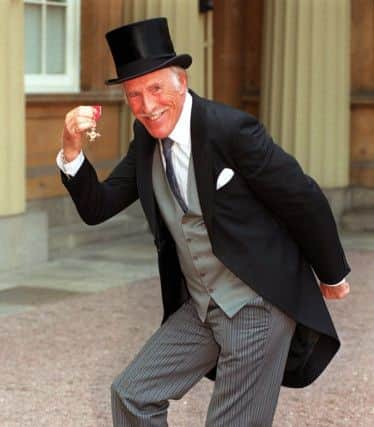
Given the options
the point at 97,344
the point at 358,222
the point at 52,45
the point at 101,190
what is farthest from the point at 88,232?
the point at 101,190

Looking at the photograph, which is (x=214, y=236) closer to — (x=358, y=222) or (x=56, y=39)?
(x=56, y=39)

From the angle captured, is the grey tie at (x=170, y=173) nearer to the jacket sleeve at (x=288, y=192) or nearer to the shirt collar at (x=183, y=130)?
the shirt collar at (x=183, y=130)

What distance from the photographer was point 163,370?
3.76 m

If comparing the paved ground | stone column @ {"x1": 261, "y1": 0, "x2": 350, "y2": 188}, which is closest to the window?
the paved ground

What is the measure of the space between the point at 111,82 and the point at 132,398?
0.94 metres

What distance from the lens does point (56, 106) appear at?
10.9m

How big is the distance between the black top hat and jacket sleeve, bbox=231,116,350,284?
29cm

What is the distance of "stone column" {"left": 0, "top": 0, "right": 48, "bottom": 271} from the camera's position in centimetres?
945

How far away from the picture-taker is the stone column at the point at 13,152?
945 cm

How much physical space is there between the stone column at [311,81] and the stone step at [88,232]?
6.38 ft

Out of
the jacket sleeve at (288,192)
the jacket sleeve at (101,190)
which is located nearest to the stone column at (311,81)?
the jacket sleeve at (101,190)

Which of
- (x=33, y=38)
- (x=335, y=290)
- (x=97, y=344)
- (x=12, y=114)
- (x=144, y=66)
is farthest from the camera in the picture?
(x=33, y=38)

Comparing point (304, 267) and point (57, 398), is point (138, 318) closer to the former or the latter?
point (57, 398)

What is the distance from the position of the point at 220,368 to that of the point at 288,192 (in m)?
0.58
